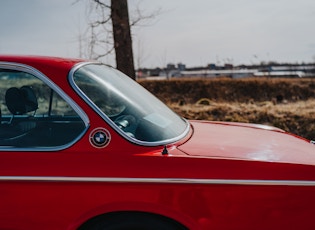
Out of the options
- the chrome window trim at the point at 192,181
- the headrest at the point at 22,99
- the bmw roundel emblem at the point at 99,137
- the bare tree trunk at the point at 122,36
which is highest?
the bare tree trunk at the point at 122,36

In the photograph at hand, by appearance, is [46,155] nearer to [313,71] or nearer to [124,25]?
[124,25]

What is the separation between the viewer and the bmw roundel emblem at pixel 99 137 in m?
2.58

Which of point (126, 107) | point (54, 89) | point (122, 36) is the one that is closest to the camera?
point (54, 89)

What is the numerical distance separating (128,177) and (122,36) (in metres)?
5.47

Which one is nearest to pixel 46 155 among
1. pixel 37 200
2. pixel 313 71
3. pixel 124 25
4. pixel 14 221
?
pixel 37 200

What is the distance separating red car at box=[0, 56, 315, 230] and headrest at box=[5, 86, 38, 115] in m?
0.41

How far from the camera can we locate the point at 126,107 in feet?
9.66

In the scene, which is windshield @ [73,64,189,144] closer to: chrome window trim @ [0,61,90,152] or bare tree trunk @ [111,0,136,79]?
chrome window trim @ [0,61,90,152]

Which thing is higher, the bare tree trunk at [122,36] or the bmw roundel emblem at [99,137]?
the bare tree trunk at [122,36]

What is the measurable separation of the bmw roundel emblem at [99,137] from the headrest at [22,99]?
82 centimetres

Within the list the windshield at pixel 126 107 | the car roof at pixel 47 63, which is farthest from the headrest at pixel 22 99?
the windshield at pixel 126 107

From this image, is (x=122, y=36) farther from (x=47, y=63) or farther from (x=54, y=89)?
(x=54, y=89)

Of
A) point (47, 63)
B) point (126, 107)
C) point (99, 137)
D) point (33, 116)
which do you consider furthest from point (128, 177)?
point (33, 116)

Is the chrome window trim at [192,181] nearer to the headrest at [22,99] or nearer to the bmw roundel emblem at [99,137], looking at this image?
the bmw roundel emblem at [99,137]
